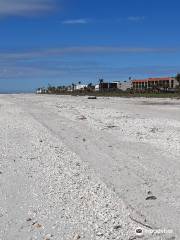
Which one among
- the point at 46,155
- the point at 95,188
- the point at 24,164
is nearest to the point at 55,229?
the point at 95,188

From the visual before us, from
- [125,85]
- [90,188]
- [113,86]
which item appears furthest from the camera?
[125,85]

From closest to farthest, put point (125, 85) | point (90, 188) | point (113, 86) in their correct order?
point (90, 188), point (113, 86), point (125, 85)

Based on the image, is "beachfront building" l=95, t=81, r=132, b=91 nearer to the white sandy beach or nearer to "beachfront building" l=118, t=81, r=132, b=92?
"beachfront building" l=118, t=81, r=132, b=92

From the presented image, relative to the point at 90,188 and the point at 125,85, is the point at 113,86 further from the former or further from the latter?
the point at 90,188

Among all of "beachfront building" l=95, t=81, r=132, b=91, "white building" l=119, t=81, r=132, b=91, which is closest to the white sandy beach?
"beachfront building" l=95, t=81, r=132, b=91

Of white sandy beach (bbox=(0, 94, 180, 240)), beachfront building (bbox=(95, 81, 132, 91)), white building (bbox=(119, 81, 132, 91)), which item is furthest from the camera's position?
white building (bbox=(119, 81, 132, 91))

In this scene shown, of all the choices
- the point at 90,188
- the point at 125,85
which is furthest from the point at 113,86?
the point at 90,188

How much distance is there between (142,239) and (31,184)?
287 centimetres

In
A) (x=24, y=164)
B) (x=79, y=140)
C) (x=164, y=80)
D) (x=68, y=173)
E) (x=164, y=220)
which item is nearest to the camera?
(x=164, y=220)

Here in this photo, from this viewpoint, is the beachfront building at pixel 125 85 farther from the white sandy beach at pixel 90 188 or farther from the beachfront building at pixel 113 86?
the white sandy beach at pixel 90 188

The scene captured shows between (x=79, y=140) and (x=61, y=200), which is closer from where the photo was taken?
(x=61, y=200)

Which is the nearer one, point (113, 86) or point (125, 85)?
point (113, 86)

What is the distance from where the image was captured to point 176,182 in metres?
7.68

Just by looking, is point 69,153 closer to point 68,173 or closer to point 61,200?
point 68,173
